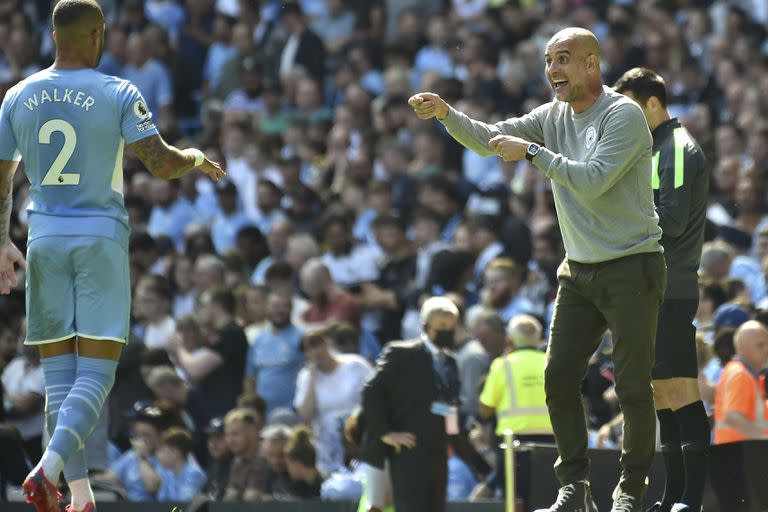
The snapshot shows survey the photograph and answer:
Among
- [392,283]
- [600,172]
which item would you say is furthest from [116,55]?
[600,172]

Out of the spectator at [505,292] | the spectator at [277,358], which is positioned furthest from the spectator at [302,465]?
the spectator at [505,292]

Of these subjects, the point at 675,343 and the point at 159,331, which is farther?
the point at 159,331

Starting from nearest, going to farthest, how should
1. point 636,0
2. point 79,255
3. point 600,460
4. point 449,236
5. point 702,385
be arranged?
point 79,255, point 600,460, point 702,385, point 449,236, point 636,0

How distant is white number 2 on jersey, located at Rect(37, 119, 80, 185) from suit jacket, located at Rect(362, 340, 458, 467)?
161 inches

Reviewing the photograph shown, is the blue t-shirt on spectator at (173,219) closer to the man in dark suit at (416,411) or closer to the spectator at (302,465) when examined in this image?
the spectator at (302,465)

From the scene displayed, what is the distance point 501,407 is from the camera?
35.7ft

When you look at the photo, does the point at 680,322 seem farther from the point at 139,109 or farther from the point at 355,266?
the point at 355,266

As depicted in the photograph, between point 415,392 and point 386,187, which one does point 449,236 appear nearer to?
point 386,187

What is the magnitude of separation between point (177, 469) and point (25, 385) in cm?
169

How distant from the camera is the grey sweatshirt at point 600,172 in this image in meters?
6.76

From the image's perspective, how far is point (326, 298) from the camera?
1364 centimetres

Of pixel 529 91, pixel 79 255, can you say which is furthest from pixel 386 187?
pixel 79 255

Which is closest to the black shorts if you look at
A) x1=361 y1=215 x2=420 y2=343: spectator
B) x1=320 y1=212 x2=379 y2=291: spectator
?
x1=361 y1=215 x2=420 y2=343: spectator

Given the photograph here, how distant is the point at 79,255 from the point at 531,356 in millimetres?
4720
